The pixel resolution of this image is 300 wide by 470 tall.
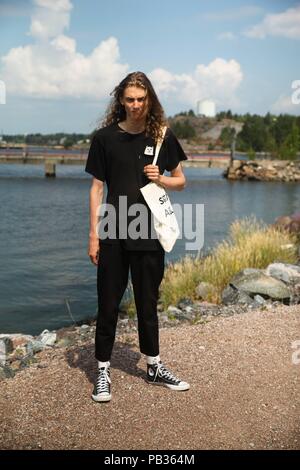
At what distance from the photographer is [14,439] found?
3801 mm

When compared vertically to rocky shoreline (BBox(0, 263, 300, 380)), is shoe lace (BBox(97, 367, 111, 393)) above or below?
above

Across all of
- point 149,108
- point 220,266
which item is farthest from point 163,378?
point 220,266

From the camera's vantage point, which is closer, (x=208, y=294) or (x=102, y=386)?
(x=102, y=386)

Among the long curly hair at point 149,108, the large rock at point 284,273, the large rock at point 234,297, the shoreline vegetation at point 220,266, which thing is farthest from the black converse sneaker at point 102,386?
the large rock at point 284,273

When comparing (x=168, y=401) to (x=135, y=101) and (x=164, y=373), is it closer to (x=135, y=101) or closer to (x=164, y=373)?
(x=164, y=373)

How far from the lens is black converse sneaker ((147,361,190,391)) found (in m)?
4.52

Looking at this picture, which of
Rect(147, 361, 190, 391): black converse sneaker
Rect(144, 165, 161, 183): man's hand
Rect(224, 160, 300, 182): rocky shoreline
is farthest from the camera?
Rect(224, 160, 300, 182): rocky shoreline

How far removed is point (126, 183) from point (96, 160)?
0.86ft

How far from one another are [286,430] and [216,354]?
1407mm

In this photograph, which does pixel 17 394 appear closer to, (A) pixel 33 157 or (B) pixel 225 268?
(B) pixel 225 268

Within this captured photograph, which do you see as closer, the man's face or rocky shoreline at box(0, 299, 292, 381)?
the man's face

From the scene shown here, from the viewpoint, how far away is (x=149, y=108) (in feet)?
13.9

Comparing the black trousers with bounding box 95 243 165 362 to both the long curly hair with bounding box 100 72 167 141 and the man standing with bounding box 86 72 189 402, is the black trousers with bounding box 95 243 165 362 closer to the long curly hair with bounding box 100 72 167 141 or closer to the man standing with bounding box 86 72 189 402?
the man standing with bounding box 86 72 189 402

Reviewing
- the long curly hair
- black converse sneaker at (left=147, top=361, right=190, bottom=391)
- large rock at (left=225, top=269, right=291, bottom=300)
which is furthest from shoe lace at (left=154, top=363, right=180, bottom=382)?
large rock at (left=225, top=269, right=291, bottom=300)
